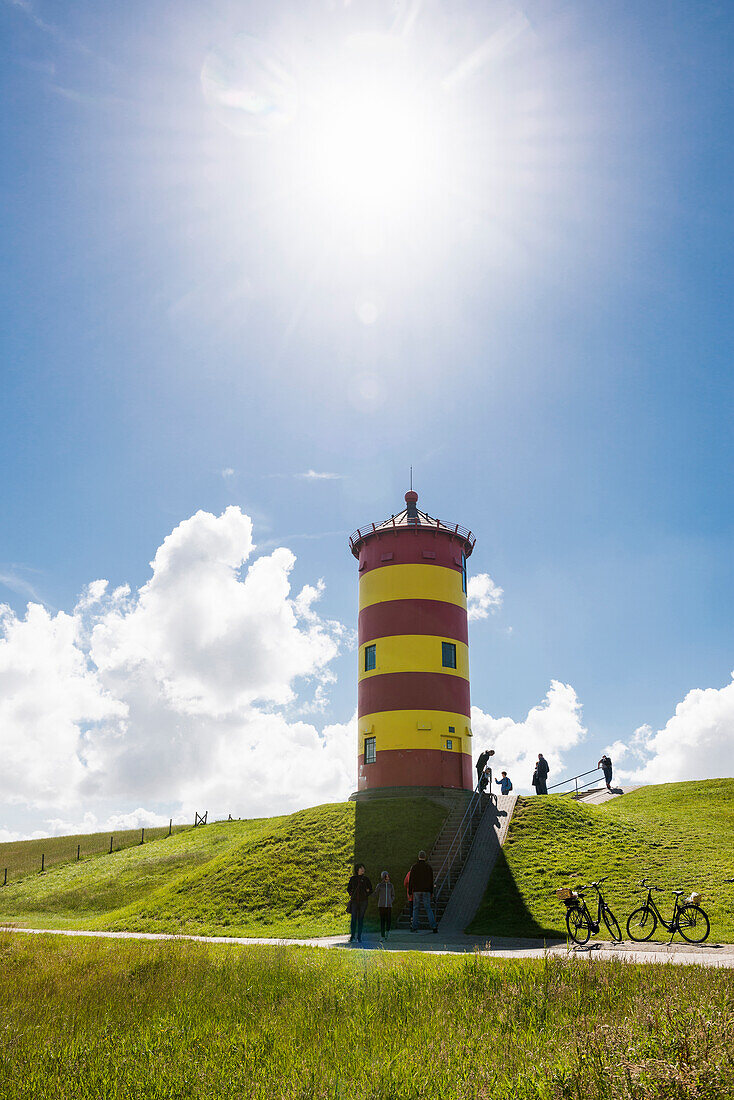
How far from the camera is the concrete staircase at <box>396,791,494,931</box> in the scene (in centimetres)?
2278

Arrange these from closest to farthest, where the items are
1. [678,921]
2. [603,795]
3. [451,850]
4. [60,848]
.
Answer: [678,921] → [451,850] → [603,795] → [60,848]

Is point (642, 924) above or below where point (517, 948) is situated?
above

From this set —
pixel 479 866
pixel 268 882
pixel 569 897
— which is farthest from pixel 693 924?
pixel 268 882

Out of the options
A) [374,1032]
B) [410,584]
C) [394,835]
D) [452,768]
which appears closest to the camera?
[374,1032]

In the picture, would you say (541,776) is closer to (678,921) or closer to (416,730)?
(416,730)

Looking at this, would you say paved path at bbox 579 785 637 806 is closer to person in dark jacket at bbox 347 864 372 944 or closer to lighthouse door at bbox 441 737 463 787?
lighthouse door at bbox 441 737 463 787

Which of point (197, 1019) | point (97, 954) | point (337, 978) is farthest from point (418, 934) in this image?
point (197, 1019)

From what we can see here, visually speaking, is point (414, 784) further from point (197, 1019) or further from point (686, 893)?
point (197, 1019)

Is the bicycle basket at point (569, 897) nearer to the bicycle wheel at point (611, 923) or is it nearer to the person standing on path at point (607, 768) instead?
the bicycle wheel at point (611, 923)

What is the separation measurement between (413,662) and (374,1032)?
84.8 feet

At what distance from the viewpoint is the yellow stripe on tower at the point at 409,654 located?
108 feet

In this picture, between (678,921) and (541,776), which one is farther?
(541,776)

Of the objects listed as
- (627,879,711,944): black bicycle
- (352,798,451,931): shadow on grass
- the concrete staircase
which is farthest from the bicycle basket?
(352,798,451,931): shadow on grass

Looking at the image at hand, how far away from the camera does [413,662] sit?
32938 millimetres
